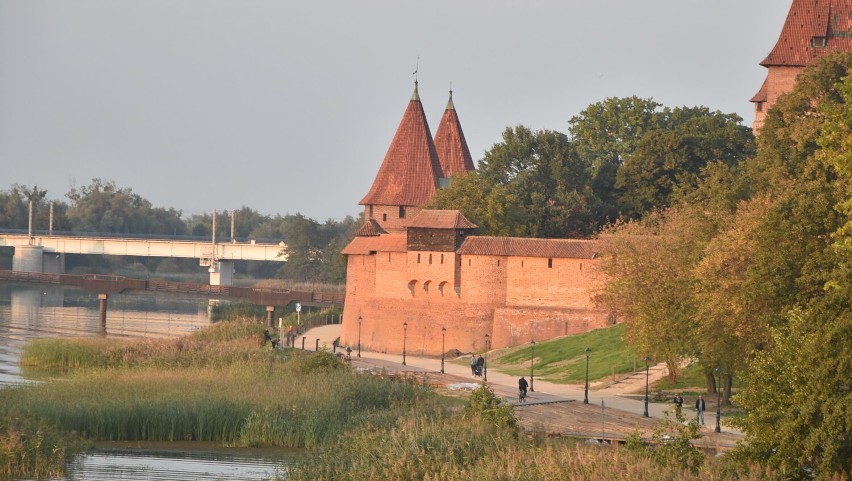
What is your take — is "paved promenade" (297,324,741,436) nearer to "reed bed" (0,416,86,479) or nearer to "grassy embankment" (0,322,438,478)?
"grassy embankment" (0,322,438,478)

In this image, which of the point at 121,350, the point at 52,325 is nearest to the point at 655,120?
the point at 52,325

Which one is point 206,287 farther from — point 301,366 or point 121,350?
point 301,366

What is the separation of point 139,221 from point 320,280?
47.3 meters

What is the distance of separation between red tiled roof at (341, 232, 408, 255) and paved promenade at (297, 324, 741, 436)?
175 inches

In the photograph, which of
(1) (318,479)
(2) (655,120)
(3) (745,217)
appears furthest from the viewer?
(2) (655,120)

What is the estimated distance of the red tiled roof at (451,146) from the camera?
252 ft

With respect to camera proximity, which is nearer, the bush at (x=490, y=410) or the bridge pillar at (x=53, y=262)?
the bush at (x=490, y=410)

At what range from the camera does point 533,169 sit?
7325 centimetres

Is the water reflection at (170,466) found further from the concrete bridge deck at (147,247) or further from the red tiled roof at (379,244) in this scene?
the concrete bridge deck at (147,247)

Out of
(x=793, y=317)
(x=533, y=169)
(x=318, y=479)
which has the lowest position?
(x=318, y=479)

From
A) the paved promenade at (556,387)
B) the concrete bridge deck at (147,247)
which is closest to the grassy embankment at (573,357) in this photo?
the paved promenade at (556,387)

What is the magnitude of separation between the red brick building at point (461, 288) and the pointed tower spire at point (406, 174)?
5.04m

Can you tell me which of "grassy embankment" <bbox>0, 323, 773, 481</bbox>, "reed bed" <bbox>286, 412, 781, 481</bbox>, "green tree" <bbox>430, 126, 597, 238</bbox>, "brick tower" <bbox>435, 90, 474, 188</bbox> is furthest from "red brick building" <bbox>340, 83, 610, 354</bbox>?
"reed bed" <bbox>286, 412, 781, 481</bbox>

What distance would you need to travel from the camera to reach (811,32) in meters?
60.1
